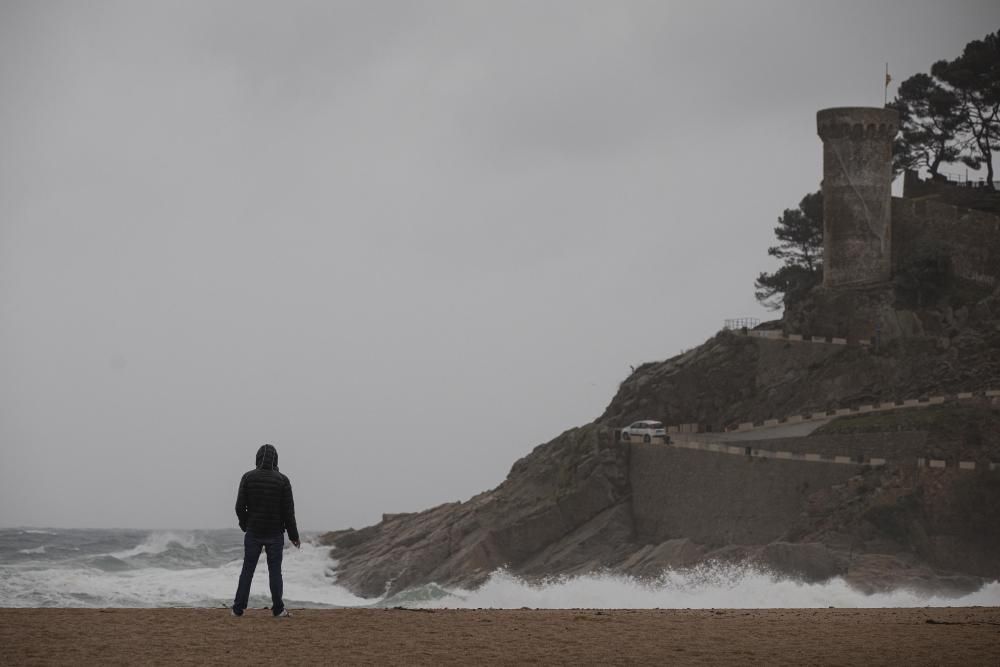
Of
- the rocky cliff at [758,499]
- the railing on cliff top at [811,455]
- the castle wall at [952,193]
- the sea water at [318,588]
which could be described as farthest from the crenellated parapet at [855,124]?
the sea water at [318,588]

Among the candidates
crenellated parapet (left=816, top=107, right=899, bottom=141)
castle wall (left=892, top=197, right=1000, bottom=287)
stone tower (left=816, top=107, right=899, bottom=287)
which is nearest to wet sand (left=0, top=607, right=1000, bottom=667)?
castle wall (left=892, top=197, right=1000, bottom=287)

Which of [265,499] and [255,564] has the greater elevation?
[265,499]

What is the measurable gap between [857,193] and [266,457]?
52112 mm

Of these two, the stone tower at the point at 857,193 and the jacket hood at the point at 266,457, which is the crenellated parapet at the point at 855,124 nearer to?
the stone tower at the point at 857,193

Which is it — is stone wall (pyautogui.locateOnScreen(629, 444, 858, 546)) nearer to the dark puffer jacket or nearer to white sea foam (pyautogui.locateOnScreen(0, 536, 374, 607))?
white sea foam (pyautogui.locateOnScreen(0, 536, 374, 607))

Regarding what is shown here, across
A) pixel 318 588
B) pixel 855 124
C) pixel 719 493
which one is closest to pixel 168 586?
Answer: pixel 318 588

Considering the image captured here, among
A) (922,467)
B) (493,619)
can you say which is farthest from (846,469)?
(493,619)

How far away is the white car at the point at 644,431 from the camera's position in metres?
61.0

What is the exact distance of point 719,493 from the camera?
53.9 metres

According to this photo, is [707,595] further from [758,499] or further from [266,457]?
[266,457]

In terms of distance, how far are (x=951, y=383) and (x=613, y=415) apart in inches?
644

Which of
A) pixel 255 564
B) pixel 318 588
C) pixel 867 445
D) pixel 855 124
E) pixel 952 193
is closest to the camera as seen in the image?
pixel 255 564

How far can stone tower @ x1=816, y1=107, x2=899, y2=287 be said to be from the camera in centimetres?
6481

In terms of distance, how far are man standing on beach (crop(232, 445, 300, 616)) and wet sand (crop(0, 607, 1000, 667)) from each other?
1.53ft
